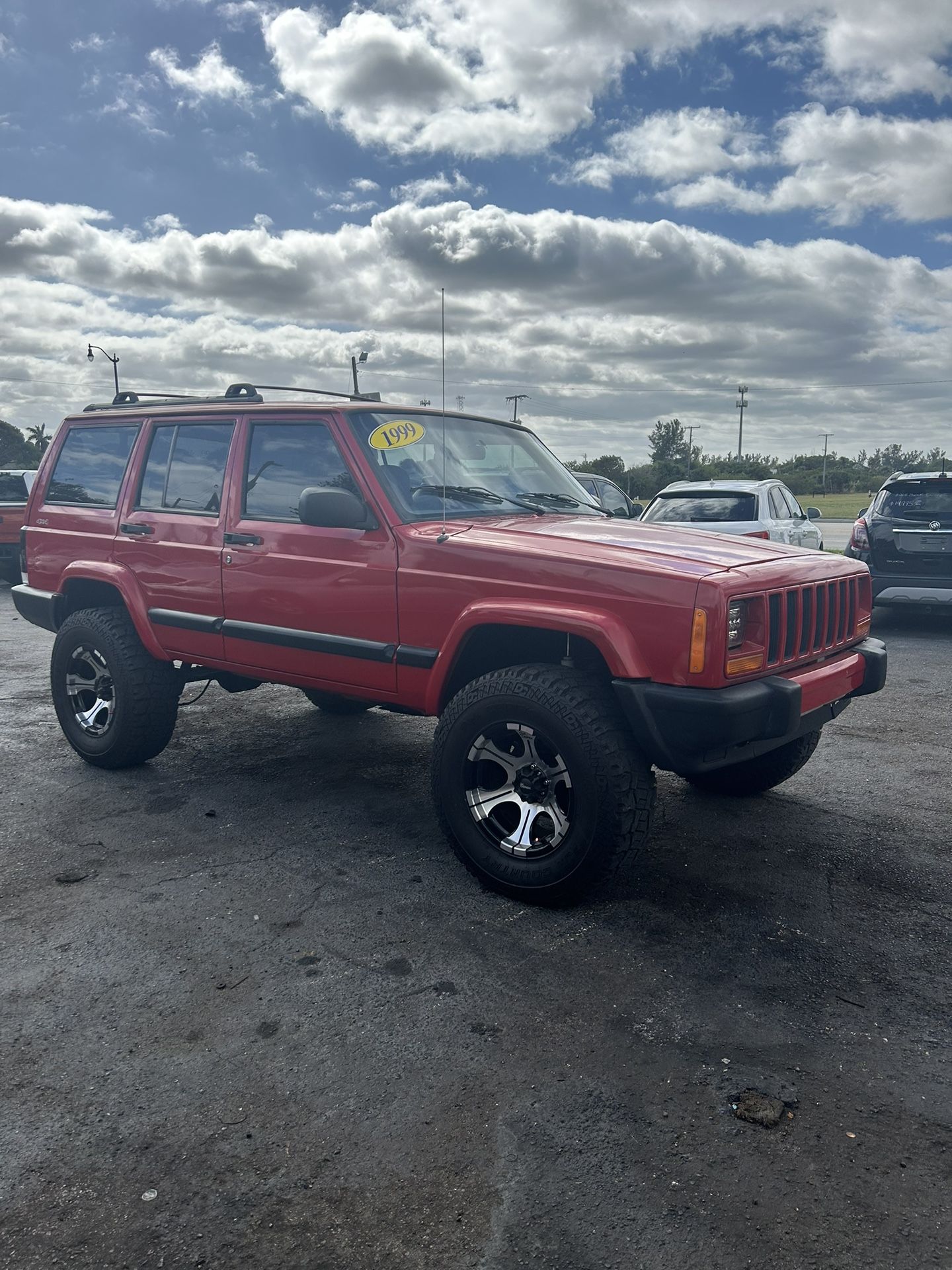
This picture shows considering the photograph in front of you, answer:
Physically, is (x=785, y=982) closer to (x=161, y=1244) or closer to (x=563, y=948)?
(x=563, y=948)

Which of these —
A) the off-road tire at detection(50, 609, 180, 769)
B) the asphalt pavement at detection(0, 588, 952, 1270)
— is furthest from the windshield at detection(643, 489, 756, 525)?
the off-road tire at detection(50, 609, 180, 769)

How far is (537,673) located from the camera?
11.7ft

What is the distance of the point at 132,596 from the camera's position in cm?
517

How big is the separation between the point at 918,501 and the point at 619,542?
6945mm

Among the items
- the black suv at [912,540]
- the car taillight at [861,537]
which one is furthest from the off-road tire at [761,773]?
the car taillight at [861,537]

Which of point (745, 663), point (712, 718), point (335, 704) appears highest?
Answer: point (745, 663)

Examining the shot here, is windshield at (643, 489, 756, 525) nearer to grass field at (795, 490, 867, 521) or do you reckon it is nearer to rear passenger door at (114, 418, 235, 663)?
rear passenger door at (114, 418, 235, 663)

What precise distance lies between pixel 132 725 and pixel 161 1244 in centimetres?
344

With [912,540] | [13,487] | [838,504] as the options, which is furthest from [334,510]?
[838,504]

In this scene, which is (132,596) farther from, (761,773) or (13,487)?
(13,487)

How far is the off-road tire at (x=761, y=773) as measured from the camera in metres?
4.57

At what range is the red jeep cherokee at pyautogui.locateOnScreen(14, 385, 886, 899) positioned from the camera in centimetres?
340

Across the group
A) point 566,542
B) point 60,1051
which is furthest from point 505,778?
point 60,1051

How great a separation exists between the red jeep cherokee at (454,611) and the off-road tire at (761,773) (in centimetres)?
1
